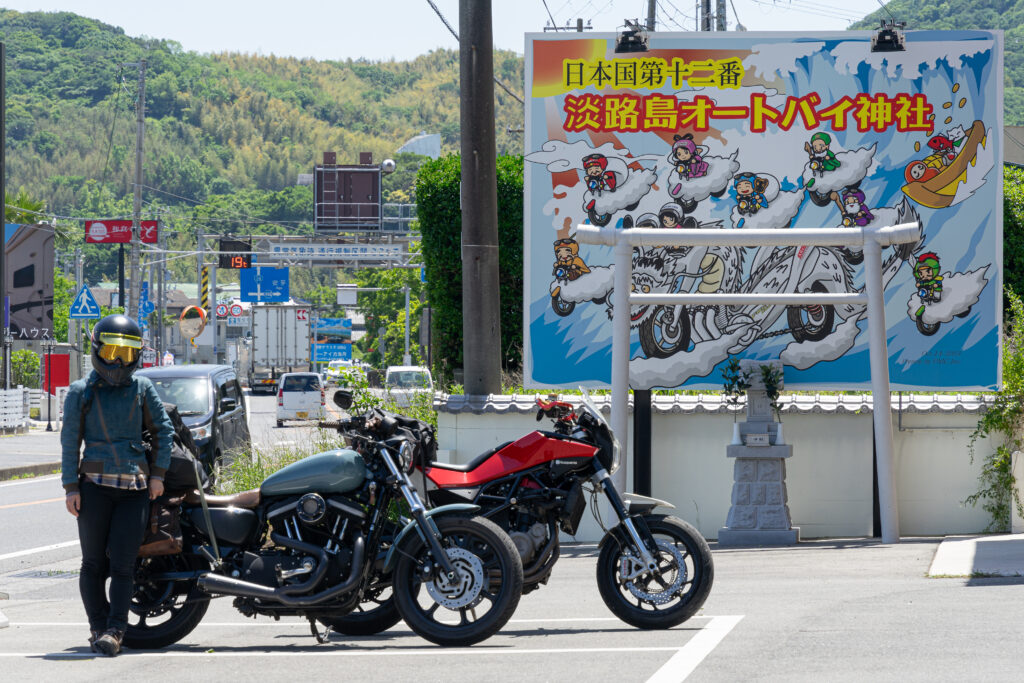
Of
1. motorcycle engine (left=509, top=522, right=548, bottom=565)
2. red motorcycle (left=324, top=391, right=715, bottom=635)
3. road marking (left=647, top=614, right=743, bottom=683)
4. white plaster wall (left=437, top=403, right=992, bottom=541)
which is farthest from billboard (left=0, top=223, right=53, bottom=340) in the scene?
road marking (left=647, top=614, right=743, bottom=683)

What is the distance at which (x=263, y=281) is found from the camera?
219 feet

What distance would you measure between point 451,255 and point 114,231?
2725cm

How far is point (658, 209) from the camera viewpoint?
45.6 feet

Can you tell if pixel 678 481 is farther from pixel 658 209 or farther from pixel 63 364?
pixel 63 364

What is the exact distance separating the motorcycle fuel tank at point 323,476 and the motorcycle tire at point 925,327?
798cm

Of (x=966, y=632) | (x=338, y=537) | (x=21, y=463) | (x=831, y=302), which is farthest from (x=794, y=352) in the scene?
(x=21, y=463)

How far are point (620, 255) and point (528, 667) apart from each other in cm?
654

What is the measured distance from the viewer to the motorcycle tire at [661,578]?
305 inches

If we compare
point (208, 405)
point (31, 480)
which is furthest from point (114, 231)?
point (208, 405)

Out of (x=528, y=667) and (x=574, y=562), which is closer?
(x=528, y=667)

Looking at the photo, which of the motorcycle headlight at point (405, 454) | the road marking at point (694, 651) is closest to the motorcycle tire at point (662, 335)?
the road marking at point (694, 651)

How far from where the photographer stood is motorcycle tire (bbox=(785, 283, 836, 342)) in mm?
13555

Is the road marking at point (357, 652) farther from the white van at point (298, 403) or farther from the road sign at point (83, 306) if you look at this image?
the white van at point (298, 403)

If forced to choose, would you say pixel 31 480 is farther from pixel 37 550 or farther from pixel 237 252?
pixel 237 252
